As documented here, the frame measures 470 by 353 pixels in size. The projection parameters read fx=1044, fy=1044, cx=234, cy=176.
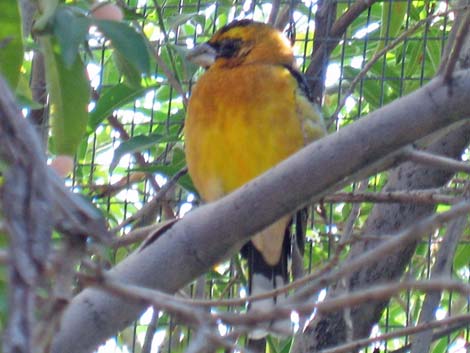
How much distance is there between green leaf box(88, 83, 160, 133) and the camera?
2.24 metres

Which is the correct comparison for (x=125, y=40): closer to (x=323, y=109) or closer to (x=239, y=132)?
(x=239, y=132)

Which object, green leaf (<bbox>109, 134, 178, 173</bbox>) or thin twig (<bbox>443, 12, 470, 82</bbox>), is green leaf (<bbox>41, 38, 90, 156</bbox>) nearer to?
thin twig (<bbox>443, 12, 470, 82</bbox>)

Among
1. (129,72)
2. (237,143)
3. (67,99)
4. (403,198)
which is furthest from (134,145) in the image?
(67,99)

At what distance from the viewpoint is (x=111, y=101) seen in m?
2.24

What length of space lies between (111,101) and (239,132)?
0.99 feet

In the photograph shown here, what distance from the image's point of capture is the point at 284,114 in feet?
7.75

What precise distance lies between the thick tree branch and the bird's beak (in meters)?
1.41

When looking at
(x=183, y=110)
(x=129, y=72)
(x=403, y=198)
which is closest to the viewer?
(x=403, y=198)

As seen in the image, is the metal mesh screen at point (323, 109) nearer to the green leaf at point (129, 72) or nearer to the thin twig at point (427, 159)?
the green leaf at point (129, 72)

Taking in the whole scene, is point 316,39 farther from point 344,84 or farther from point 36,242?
point 36,242

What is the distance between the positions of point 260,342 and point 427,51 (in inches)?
37.7

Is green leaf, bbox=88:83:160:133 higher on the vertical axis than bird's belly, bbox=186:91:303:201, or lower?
higher

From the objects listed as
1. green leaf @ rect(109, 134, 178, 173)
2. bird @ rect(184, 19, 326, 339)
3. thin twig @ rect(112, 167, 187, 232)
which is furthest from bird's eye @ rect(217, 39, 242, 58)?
green leaf @ rect(109, 134, 178, 173)

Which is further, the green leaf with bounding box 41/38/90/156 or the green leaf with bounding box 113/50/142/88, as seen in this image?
the green leaf with bounding box 113/50/142/88
